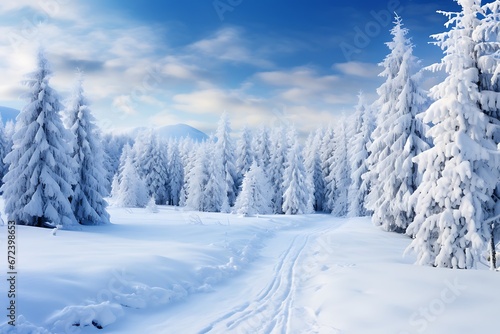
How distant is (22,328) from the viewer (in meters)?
6.12

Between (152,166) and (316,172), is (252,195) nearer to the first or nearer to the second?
(316,172)

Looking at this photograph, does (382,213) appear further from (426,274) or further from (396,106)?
(426,274)

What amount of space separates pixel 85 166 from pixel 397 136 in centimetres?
2269

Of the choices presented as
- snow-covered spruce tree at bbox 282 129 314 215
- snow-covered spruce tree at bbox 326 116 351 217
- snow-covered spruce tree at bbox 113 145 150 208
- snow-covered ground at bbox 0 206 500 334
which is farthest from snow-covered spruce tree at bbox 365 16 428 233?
snow-covered spruce tree at bbox 113 145 150 208

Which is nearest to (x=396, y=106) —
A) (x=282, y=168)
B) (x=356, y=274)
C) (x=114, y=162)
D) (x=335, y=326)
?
(x=356, y=274)

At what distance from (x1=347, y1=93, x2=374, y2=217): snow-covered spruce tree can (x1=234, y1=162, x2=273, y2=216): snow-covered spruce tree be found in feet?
38.3

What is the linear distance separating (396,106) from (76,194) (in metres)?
23.3

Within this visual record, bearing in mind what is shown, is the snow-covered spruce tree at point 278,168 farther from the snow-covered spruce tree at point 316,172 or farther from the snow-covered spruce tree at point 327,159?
the snow-covered spruce tree at point 327,159


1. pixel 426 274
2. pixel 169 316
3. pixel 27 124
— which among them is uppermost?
pixel 27 124

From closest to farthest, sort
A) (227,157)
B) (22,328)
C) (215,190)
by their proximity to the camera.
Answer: (22,328) < (215,190) < (227,157)

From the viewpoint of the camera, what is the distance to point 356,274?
11547 mm

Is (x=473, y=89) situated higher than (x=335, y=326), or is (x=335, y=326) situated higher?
(x=473, y=89)

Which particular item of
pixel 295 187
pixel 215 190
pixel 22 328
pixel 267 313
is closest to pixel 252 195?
pixel 215 190

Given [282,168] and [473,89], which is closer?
[473,89]
